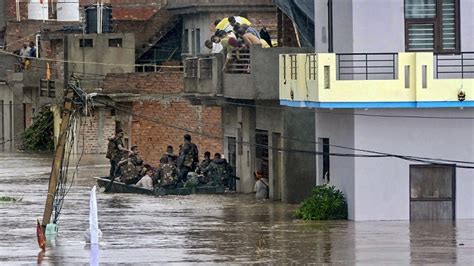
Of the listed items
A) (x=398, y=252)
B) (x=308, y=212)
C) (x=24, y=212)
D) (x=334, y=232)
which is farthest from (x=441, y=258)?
(x=24, y=212)

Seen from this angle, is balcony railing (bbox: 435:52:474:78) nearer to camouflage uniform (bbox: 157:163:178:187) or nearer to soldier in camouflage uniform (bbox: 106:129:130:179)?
camouflage uniform (bbox: 157:163:178:187)

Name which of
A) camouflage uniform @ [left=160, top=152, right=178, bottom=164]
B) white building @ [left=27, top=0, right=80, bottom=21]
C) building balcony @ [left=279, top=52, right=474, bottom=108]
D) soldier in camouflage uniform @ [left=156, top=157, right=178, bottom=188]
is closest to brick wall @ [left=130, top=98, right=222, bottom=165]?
camouflage uniform @ [left=160, top=152, right=178, bottom=164]

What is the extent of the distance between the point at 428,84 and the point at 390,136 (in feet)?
5.07

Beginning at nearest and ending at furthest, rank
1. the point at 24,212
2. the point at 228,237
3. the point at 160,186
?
1. the point at 228,237
2. the point at 24,212
3. the point at 160,186

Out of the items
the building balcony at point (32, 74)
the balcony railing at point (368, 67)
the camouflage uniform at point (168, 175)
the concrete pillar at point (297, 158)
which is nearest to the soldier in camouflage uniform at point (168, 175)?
the camouflage uniform at point (168, 175)

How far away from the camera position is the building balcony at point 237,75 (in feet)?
127

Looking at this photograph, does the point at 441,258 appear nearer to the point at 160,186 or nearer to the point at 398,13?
the point at 398,13

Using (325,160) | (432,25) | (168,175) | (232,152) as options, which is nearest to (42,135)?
(232,152)

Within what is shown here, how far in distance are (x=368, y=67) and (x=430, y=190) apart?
293 centimetres

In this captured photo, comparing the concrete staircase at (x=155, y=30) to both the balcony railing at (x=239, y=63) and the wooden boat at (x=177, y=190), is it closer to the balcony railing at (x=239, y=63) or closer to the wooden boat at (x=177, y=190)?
the wooden boat at (x=177, y=190)

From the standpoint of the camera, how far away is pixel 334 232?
3284 cm

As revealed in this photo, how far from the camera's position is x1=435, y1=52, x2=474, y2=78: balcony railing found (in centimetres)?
3409

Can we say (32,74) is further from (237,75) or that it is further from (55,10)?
(237,75)

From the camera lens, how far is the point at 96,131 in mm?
61031
